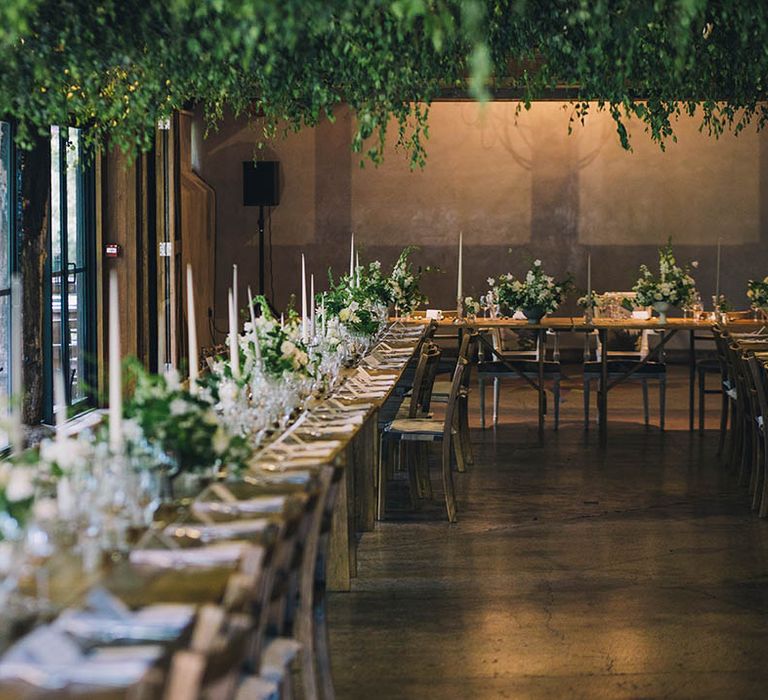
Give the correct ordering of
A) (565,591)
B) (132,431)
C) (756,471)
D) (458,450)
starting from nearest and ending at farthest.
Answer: (132,431) → (565,591) → (756,471) → (458,450)

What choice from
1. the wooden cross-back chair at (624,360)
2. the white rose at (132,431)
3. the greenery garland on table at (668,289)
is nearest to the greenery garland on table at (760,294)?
the greenery garland on table at (668,289)

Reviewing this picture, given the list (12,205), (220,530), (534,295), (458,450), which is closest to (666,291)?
(534,295)

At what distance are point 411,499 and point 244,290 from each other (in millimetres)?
8292

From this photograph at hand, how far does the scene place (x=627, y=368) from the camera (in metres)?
10.1

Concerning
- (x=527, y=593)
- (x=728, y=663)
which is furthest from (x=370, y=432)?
(x=728, y=663)

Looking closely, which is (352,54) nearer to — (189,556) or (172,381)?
(172,381)

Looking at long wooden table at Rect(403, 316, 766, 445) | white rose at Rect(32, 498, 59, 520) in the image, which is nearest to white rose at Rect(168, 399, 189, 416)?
white rose at Rect(32, 498, 59, 520)

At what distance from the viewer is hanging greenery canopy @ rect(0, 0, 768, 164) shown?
14.4 ft

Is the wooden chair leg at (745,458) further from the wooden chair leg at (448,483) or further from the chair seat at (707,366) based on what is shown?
the wooden chair leg at (448,483)

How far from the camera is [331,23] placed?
4484 mm

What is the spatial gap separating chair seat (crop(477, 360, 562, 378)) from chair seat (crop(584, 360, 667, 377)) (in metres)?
0.26

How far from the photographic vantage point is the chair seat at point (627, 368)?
9969mm

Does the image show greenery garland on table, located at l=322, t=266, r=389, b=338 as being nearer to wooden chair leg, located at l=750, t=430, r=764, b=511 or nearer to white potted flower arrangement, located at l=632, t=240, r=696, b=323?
white potted flower arrangement, located at l=632, t=240, r=696, b=323

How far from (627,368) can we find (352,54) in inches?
226
